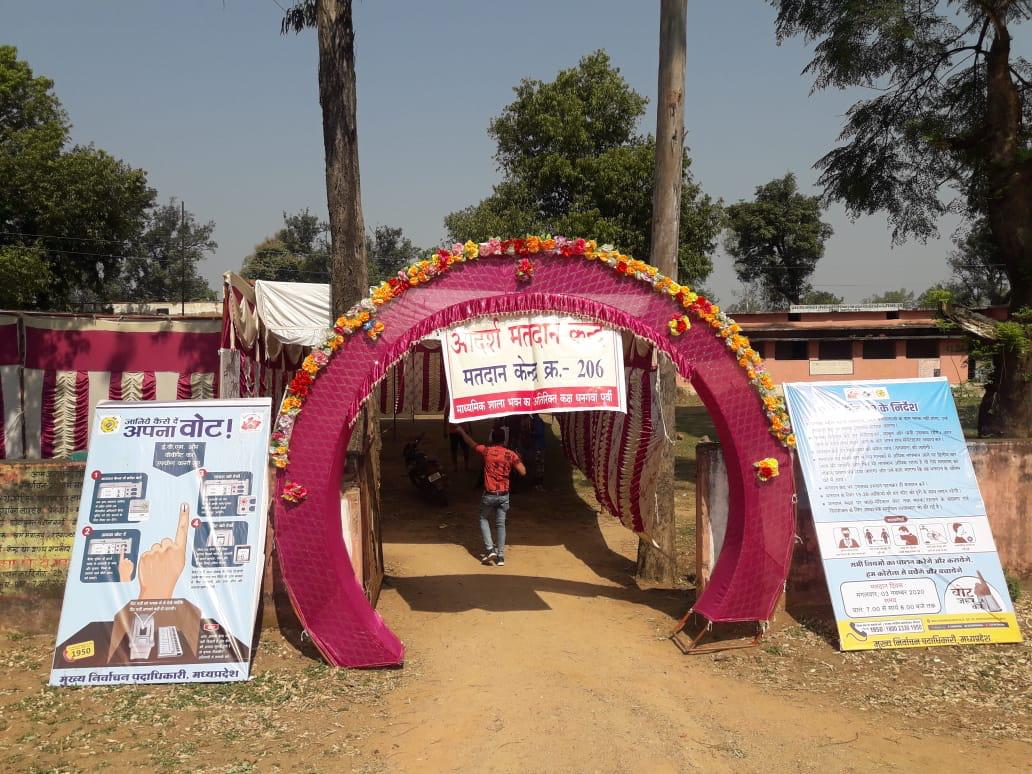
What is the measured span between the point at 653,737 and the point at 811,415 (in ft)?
10.8

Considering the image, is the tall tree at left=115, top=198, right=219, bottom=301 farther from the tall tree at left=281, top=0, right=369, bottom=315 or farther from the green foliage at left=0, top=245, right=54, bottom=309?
the tall tree at left=281, top=0, right=369, bottom=315

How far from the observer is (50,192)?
2041cm

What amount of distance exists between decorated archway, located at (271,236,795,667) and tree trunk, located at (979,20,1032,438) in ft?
22.1

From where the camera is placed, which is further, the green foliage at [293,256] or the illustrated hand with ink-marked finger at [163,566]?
the green foliage at [293,256]

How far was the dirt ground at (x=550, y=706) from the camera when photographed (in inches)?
197

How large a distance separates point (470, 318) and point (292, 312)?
569 centimetres

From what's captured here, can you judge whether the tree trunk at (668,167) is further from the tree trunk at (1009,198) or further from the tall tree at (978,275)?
the tall tree at (978,275)

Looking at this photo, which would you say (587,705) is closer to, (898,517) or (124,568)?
(898,517)

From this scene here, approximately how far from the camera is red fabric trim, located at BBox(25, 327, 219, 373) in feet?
39.2

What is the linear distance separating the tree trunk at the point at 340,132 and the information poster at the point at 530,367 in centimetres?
247

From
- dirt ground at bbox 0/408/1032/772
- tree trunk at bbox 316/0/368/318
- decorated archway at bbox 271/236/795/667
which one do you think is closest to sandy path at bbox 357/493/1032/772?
dirt ground at bbox 0/408/1032/772

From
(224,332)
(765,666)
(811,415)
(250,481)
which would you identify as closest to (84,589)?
(250,481)

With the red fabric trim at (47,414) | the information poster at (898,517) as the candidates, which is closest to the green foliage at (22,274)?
the red fabric trim at (47,414)

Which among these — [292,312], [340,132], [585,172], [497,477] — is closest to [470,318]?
[497,477]
